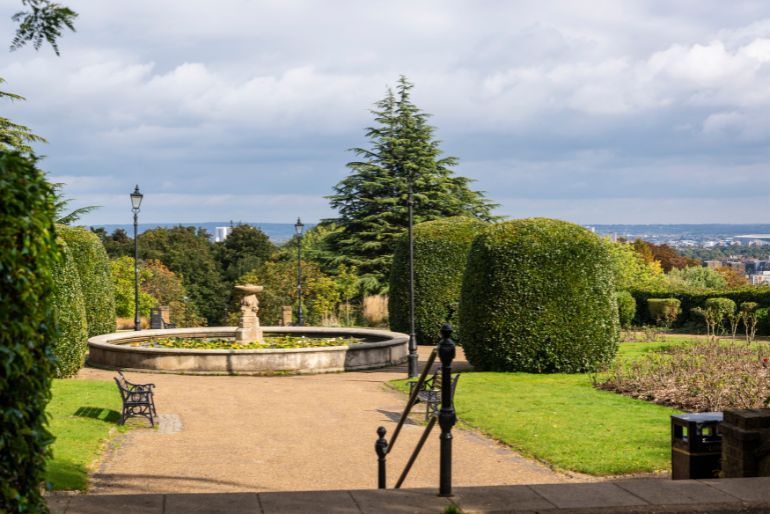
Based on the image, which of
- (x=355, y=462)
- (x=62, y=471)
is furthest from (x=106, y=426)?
(x=355, y=462)

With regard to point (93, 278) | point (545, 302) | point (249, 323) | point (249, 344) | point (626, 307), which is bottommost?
point (249, 344)

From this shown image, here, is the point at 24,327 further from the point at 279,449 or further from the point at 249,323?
the point at 249,323

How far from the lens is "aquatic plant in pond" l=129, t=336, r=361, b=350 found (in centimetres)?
2236

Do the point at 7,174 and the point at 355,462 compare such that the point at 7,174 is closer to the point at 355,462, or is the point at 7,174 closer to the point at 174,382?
the point at 355,462

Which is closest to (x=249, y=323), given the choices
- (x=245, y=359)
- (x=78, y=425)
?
(x=245, y=359)

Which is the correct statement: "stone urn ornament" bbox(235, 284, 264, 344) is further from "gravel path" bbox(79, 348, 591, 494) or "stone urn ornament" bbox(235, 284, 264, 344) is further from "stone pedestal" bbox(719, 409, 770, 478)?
"stone pedestal" bbox(719, 409, 770, 478)

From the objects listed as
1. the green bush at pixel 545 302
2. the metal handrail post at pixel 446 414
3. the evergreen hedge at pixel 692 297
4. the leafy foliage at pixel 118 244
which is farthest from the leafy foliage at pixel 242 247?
the metal handrail post at pixel 446 414

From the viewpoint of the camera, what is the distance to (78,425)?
504 inches

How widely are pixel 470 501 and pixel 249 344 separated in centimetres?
1706

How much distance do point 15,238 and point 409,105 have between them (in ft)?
129

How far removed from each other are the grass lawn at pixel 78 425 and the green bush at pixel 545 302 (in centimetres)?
846

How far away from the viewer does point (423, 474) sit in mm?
10508

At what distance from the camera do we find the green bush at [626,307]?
32969 mm

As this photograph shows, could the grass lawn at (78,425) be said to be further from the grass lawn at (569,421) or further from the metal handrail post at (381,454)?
the grass lawn at (569,421)
